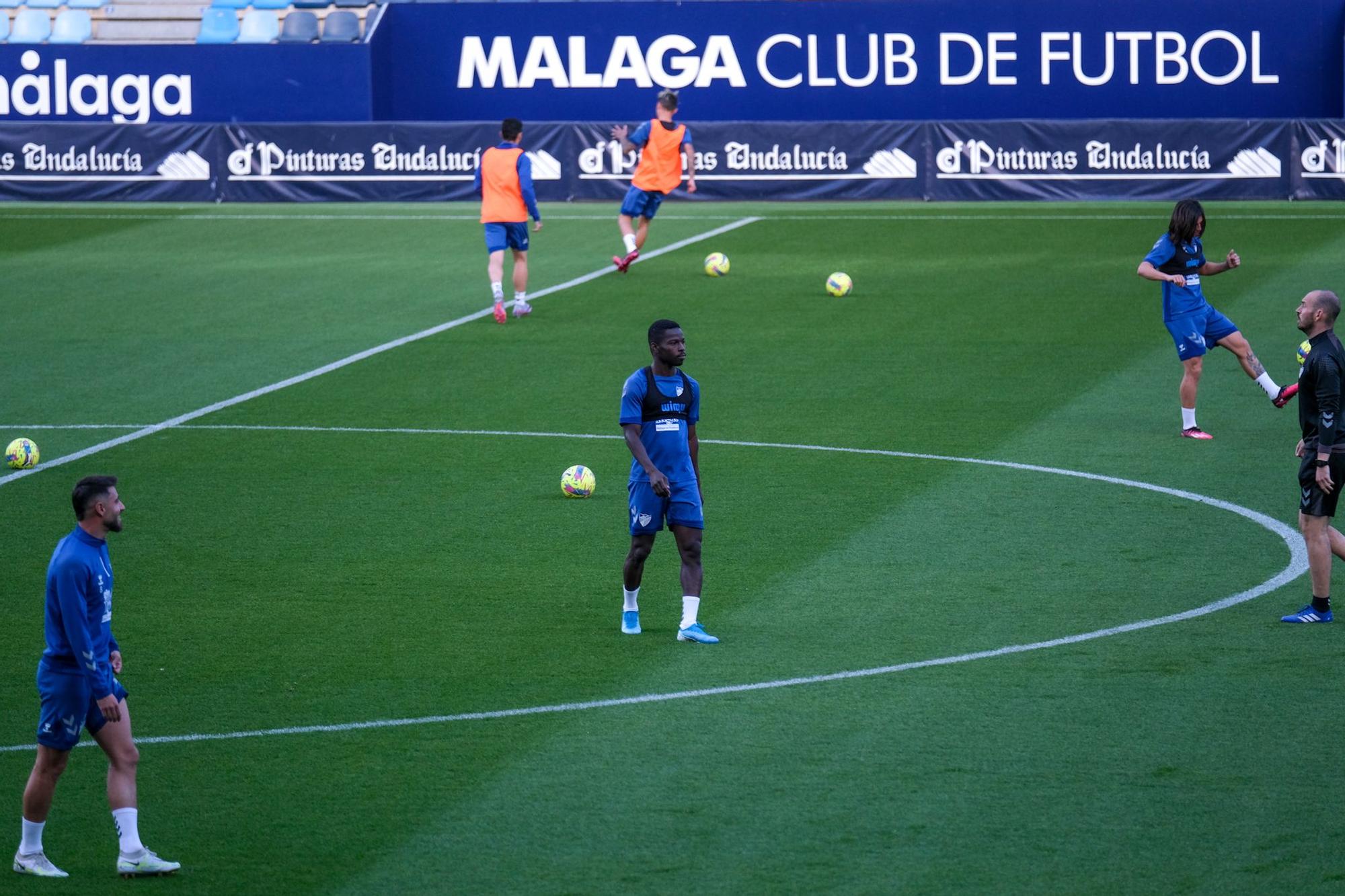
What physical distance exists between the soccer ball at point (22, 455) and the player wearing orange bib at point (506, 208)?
7750 mm

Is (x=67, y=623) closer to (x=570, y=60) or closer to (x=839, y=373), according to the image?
(x=839, y=373)

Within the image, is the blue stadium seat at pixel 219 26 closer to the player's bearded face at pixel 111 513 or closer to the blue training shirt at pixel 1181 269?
the blue training shirt at pixel 1181 269

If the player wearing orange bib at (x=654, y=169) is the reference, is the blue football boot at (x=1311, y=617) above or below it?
below

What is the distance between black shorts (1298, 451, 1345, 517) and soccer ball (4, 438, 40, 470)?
9.95 m

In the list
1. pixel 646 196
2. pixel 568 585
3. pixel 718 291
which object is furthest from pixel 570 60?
pixel 568 585

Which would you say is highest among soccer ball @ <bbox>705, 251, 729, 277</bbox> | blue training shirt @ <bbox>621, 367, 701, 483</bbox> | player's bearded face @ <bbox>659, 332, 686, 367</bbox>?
soccer ball @ <bbox>705, 251, 729, 277</bbox>

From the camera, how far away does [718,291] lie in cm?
2484

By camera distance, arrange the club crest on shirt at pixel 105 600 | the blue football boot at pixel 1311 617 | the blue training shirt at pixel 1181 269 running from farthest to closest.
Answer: the blue training shirt at pixel 1181 269 → the blue football boot at pixel 1311 617 → the club crest on shirt at pixel 105 600

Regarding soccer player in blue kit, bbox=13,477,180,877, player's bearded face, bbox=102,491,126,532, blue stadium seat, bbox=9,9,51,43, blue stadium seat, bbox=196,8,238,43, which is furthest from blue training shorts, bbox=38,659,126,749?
blue stadium seat, bbox=9,9,51,43

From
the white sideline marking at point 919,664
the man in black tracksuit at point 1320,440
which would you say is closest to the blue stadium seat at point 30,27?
the white sideline marking at point 919,664

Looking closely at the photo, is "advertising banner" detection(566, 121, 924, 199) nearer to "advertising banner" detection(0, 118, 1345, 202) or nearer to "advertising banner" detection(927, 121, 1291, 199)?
"advertising banner" detection(0, 118, 1345, 202)

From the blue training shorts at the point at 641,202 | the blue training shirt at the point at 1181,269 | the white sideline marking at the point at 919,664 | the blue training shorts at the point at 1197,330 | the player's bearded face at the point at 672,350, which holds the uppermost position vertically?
the blue training shorts at the point at 641,202

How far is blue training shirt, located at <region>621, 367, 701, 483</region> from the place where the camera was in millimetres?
10305

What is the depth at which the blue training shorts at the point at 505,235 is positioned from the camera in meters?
23.0
